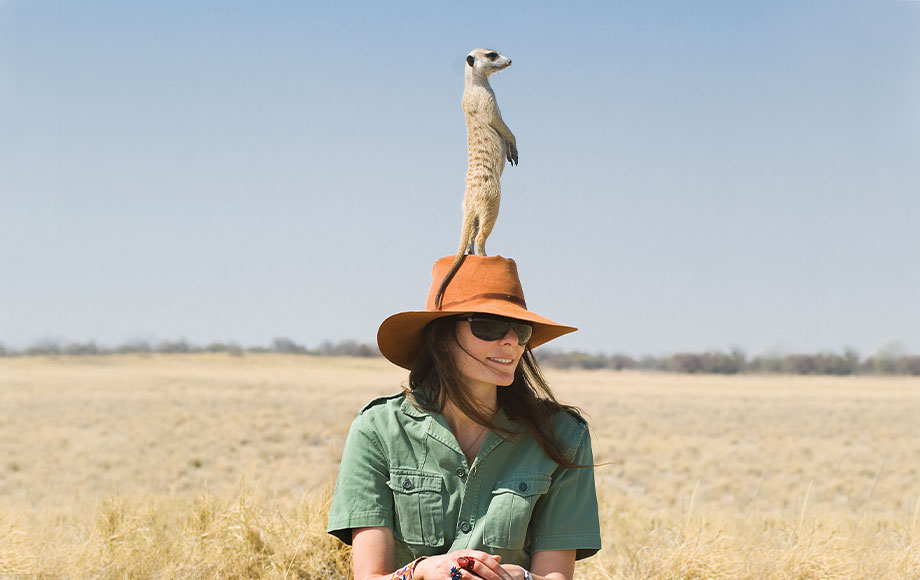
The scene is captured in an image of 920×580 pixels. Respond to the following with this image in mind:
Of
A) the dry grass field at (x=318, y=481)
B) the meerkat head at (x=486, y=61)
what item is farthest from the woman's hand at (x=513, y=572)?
the dry grass field at (x=318, y=481)

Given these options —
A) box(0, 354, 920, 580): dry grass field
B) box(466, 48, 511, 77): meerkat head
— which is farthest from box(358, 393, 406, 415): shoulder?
box(0, 354, 920, 580): dry grass field

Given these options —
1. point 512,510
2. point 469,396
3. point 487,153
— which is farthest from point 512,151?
point 512,510

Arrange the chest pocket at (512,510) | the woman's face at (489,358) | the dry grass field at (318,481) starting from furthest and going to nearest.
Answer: the dry grass field at (318,481), the woman's face at (489,358), the chest pocket at (512,510)

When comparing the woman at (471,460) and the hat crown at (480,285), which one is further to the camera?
the hat crown at (480,285)

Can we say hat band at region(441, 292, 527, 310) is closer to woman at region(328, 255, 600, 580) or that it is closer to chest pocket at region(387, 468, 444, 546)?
woman at region(328, 255, 600, 580)

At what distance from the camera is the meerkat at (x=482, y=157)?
316cm

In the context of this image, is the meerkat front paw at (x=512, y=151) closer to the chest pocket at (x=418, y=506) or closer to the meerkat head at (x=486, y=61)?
the meerkat head at (x=486, y=61)

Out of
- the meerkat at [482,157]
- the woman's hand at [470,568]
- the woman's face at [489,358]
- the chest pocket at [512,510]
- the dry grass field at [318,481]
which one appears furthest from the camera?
the dry grass field at [318,481]

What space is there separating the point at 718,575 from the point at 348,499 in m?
2.90

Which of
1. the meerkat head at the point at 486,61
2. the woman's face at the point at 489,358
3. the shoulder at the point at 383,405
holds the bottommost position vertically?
the shoulder at the point at 383,405

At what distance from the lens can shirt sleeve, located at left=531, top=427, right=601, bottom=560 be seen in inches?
106

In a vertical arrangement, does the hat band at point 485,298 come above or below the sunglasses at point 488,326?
above

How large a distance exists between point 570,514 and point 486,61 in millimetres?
1790

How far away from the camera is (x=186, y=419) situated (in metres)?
24.0
